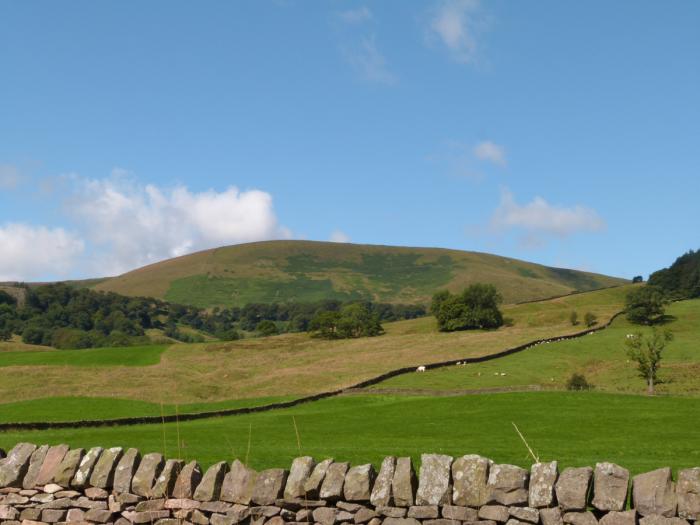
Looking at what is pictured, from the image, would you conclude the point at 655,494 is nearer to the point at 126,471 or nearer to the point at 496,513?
the point at 496,513

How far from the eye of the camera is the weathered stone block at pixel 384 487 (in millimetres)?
10000

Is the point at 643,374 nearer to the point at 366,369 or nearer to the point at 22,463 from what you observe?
the point at 366,369

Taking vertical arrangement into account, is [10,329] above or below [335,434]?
above

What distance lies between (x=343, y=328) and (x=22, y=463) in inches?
4469

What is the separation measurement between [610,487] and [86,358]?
327ft

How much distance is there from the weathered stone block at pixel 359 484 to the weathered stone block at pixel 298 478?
0.60 meters

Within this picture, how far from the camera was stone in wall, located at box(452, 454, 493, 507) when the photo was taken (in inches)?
378

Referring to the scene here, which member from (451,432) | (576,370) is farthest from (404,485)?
(576,370)

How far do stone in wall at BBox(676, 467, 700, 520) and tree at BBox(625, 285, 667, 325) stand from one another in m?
107

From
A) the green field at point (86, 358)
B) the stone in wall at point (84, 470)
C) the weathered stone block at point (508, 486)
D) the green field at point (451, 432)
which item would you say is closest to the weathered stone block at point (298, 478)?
the weathered stone block at point (508, 486)

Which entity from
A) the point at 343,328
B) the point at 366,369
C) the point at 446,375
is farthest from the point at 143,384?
the point at 343,328

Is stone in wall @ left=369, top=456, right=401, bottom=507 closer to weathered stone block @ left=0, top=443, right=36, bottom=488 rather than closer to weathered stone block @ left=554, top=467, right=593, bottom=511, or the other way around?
weathered stone block @ left=554, top=467, right=593, bottom=511

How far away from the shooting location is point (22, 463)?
11.9m

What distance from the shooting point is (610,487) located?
29.7ft
